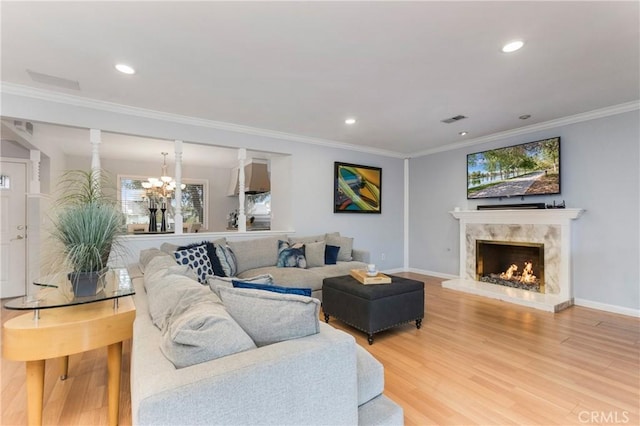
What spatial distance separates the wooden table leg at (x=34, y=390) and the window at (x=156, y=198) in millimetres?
4875

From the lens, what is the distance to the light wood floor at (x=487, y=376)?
182cm

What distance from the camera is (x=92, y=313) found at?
5.69 feet

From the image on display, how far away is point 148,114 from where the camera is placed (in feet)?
12.2

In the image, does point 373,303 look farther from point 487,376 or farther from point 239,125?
point 239,125

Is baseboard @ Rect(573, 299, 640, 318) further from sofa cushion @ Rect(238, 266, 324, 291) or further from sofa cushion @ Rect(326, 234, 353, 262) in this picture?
sofa cushion @ Rect(238, 266, 324, 291)

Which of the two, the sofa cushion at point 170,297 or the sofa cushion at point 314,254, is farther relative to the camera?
the sofa cushion at point 314,254

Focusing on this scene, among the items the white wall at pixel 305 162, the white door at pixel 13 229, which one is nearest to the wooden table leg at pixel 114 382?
the white wall at pixel 305 162

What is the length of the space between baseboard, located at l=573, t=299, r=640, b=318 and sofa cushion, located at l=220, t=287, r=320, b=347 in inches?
171

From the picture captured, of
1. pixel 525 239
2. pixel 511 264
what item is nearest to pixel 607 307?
pixel 525 239

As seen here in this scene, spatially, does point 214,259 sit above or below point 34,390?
above

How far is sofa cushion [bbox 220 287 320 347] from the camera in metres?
1.26

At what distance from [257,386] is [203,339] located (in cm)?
25

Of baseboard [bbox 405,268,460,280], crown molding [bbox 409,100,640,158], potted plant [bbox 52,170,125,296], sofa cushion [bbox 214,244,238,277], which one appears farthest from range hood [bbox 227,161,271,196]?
potted plant [bbox 52,170,125,296]

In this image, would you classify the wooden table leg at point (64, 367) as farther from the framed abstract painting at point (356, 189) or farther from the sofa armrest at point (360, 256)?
the framed abstract painting at point (356, 189)
